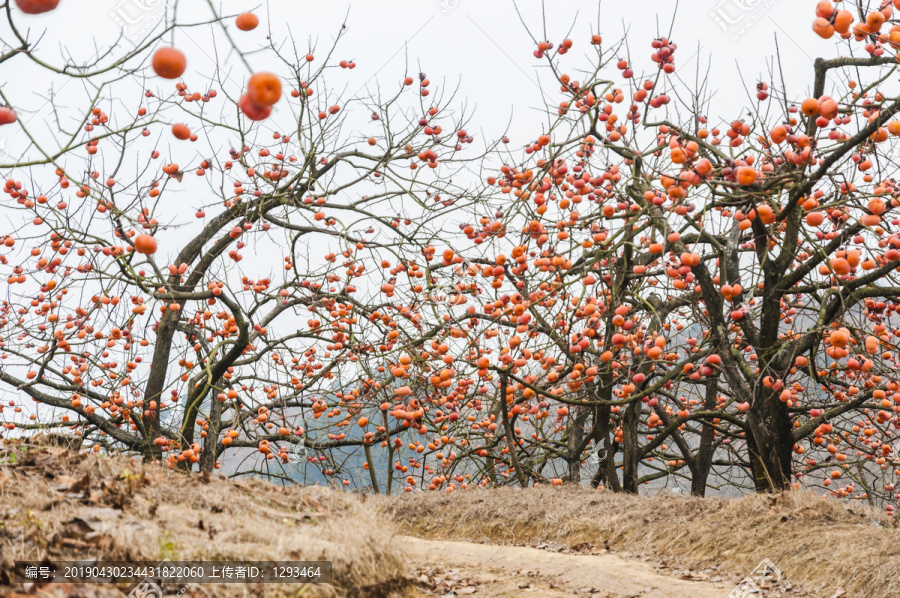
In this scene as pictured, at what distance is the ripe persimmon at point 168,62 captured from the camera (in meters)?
2.05

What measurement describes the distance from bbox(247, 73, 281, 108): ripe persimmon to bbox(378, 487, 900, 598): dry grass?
4.86 m

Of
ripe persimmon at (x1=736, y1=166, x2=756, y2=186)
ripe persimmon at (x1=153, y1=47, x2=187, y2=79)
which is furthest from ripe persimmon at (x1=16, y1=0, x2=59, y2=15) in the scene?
ripe persimmon at (x1=736, y1=166, x2=756, y2=186)

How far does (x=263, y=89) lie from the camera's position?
1.99 metres

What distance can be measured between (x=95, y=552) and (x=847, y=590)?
4.67 m

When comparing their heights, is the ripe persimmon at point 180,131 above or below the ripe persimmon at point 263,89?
above

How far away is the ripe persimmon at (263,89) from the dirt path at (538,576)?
312 cm

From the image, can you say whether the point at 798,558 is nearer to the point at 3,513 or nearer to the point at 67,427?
the point at 3,513

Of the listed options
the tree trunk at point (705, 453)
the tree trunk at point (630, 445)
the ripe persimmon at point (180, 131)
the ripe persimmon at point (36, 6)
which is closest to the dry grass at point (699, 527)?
the tree trunk at point (630, 445)

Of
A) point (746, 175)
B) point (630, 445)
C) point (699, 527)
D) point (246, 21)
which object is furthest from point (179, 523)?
point (630, 445)

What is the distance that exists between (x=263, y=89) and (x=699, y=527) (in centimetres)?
560

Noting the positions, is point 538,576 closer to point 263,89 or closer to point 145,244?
point 145,244

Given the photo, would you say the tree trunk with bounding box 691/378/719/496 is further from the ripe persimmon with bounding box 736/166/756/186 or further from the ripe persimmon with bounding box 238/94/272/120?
the ripe persimmon with bounding box 238/94/272/120

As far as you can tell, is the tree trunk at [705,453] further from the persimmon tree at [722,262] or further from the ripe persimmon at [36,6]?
the ripe persimmon at [36,6]

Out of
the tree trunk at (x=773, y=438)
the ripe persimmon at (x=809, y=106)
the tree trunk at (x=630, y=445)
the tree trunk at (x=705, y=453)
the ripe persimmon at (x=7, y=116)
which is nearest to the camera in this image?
the ripe persimmon at (x=7, y=116)
